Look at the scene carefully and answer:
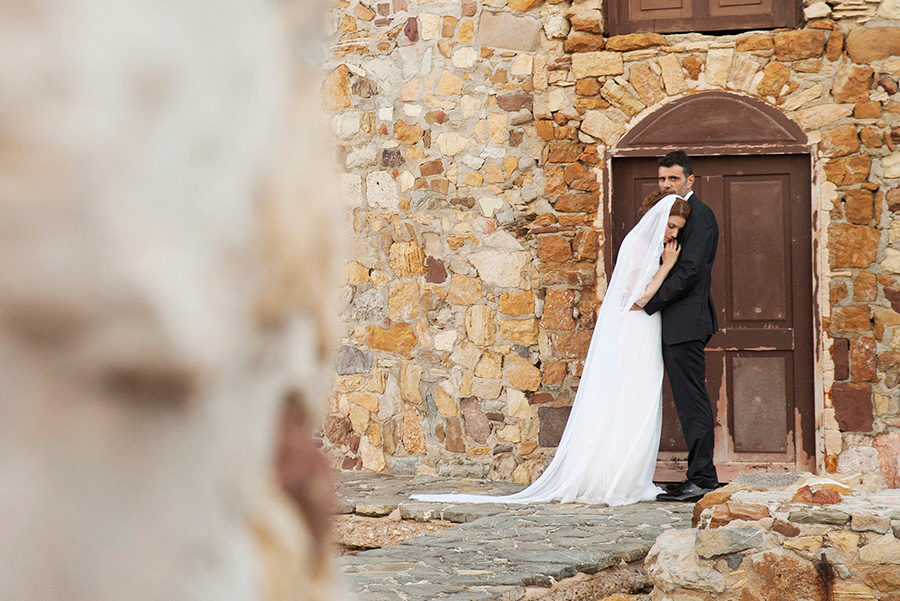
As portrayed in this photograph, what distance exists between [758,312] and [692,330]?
1.28m

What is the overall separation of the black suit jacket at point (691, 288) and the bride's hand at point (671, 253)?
0.10 ft

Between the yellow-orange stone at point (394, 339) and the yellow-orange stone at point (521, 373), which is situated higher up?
the yellow-orange stone at point (394, 339)

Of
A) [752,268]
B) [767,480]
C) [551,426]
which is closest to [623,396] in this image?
[551,426]

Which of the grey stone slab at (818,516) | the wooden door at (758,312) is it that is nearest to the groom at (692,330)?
the wooden door at (758,312)

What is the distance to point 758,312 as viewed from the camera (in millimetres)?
6949

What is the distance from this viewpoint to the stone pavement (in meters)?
3.65

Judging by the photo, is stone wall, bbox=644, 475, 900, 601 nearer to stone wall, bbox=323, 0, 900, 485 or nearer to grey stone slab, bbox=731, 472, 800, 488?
grey stone slab, bbox=731, 472, 800, 488

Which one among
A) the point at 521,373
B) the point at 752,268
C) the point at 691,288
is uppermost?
the point at 752,268

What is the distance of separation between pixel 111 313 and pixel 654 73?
270 inches

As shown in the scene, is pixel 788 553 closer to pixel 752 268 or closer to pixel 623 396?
pixel 623 396

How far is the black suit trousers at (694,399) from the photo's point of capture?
588cm

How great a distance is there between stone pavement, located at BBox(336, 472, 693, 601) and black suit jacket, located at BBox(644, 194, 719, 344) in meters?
0.96

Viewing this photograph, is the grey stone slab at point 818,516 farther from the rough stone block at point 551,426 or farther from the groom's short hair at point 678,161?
the rough stone block at point 551,426

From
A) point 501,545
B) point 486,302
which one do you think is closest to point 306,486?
point 501,545
